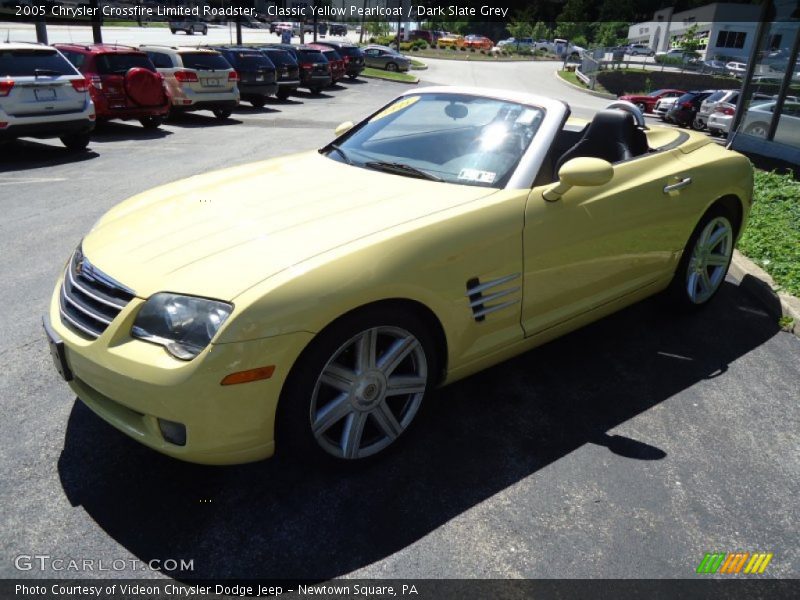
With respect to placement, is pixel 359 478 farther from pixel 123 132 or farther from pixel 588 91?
pixel 588 91

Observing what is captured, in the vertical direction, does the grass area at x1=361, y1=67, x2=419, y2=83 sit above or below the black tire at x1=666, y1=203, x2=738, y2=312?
below

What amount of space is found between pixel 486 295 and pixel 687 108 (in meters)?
23.6

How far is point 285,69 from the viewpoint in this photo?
2062 centimetres

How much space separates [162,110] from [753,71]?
11800mm

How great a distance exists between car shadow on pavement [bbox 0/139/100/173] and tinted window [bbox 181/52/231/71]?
427 cm

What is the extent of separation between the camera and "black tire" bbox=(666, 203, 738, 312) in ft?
14.5

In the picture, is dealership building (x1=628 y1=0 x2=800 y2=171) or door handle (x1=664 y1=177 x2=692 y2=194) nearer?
door handle (x1=664 y1=177 x2=692 y2=194)

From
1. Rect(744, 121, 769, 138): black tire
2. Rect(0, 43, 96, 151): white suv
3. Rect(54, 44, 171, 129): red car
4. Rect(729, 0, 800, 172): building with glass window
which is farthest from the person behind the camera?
Rect(744, 121, 769, 138): black tire

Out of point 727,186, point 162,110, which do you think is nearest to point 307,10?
point 162,110

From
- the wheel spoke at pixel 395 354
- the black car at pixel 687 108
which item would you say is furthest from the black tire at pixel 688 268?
the black car at pixel 687 108

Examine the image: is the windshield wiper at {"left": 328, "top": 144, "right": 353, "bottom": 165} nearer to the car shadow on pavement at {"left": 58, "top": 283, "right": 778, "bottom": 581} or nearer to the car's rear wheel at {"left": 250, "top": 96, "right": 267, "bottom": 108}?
the car shadow on pavement at {"left": 58, "top": 283, "right": 778, "bottom": 581}

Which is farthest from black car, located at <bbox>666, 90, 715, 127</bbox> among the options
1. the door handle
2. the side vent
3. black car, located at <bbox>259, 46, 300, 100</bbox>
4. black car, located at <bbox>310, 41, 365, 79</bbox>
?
the side vent

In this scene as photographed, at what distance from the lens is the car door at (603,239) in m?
3.26

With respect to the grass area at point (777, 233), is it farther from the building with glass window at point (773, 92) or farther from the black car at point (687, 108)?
the black car at point (687, 108)
